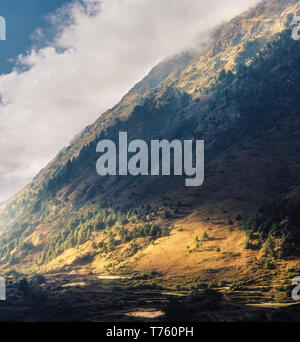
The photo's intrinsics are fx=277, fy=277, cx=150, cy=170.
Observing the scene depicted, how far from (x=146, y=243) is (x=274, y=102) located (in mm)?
117611

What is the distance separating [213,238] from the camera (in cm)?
8344

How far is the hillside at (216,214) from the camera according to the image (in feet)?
220

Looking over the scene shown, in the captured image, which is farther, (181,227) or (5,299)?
(181,227)

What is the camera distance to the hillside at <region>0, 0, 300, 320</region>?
2643 inches

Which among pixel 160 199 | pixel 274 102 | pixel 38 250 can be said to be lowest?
pixel 38 250

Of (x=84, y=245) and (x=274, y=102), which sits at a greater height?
(x=274, y=102)

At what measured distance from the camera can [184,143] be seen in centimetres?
17125

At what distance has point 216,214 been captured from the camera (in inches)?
3846

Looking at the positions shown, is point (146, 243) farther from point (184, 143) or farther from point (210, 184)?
point (184, 143)
